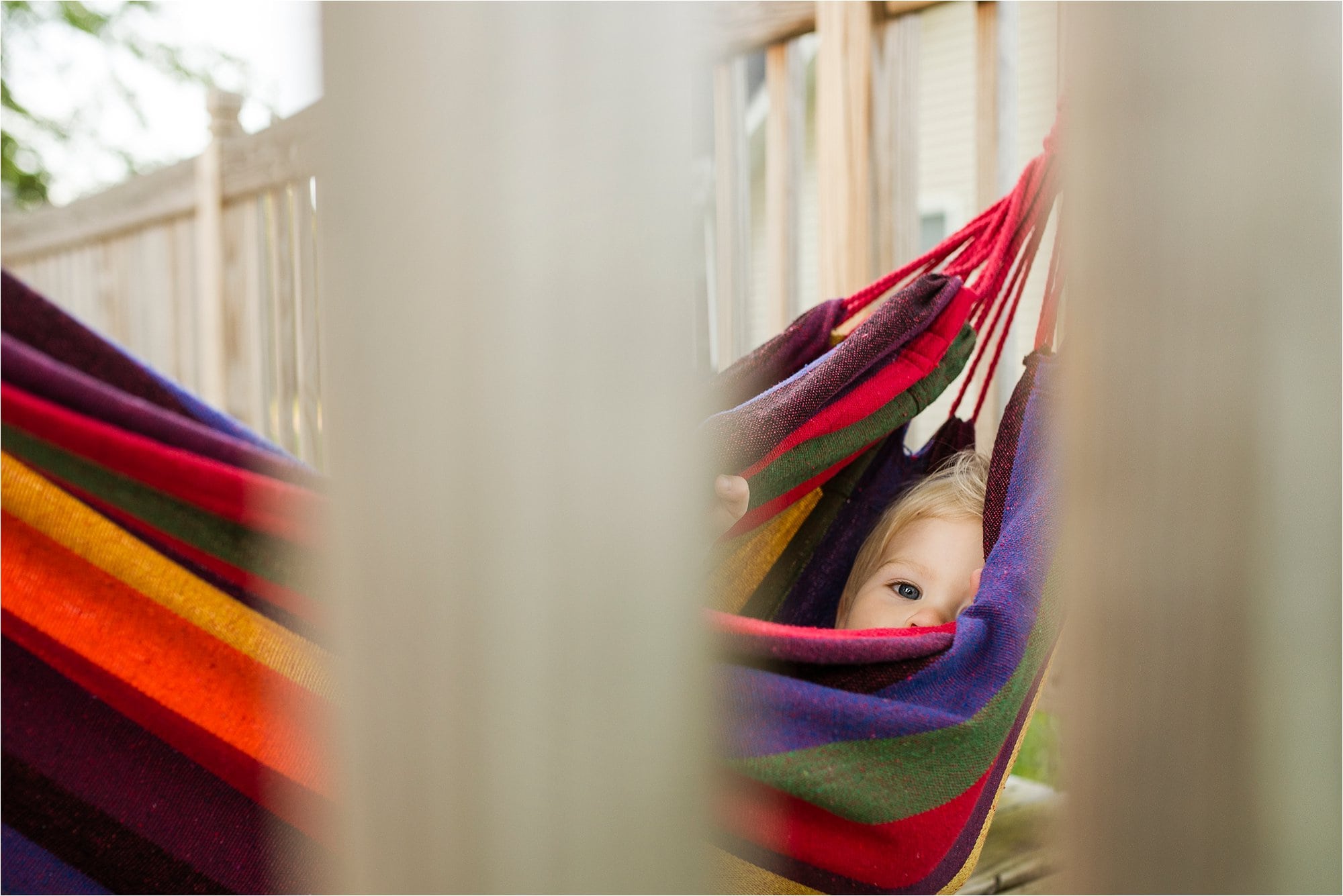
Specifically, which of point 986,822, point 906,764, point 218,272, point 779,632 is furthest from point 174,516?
point 218,272

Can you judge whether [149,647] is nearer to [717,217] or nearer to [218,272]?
[717,217]

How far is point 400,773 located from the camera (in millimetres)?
266

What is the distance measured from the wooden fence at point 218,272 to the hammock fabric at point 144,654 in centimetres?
154

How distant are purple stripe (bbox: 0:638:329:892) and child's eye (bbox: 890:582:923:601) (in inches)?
23.6

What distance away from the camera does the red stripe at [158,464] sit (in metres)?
0.61

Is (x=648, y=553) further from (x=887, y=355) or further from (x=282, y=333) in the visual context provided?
(x=282, y=333)

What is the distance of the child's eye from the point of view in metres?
0.96

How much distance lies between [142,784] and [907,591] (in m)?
0.69

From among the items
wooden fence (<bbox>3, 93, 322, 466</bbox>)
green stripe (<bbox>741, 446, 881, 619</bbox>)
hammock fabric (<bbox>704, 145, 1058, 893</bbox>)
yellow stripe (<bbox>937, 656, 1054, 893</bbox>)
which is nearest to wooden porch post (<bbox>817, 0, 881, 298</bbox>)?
hammock fabric (<bbox>704, 145, 1058, 893</bbox>)

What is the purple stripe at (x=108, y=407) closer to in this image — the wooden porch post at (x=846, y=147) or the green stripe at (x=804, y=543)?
the green stripe at (x=804, y=543)

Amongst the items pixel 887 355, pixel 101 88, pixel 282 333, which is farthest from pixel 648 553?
pixel 101 88

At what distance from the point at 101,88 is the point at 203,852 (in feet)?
21.9

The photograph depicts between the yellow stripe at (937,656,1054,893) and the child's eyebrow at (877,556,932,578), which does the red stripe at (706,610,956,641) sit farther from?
the child's eyebrow at (877,556,932,578)

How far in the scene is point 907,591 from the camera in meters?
0.96
